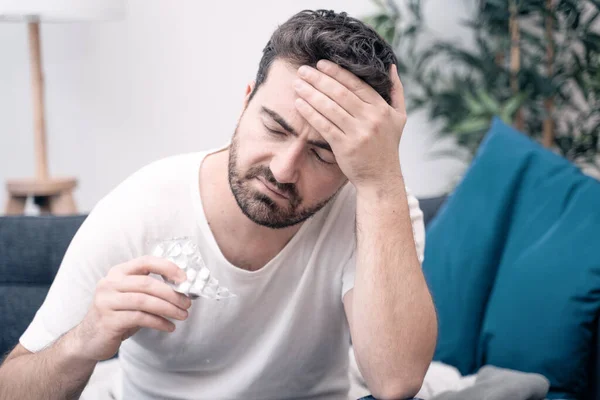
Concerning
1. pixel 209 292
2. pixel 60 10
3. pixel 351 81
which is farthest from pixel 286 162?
pixel 60 10

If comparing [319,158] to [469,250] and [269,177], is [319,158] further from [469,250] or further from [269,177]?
[469,250]

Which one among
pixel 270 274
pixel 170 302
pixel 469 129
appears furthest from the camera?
pixel 469 129

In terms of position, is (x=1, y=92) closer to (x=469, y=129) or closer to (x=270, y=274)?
(x=469, y=129)

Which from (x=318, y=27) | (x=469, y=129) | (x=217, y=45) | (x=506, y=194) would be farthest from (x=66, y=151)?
(x=318, y=27)

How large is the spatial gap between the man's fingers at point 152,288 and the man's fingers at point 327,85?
40cm

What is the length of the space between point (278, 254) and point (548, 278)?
70cm

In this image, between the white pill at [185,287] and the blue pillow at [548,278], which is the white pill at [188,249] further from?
the blue pillow at [548,278]

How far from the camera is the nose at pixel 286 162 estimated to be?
3.87ft

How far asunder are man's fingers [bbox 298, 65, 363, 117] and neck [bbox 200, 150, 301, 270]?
0.90ft

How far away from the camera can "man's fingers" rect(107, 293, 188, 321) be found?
1.00m

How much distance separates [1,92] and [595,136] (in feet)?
8.30

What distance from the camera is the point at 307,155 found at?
122cm

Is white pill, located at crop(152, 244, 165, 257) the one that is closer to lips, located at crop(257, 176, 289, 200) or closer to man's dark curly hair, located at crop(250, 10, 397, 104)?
lips, located at crop(257, 176, 289, 200)

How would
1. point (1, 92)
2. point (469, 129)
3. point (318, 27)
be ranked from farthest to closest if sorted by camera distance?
point (1, 92)
point (469, 129)
point (318, 27)
